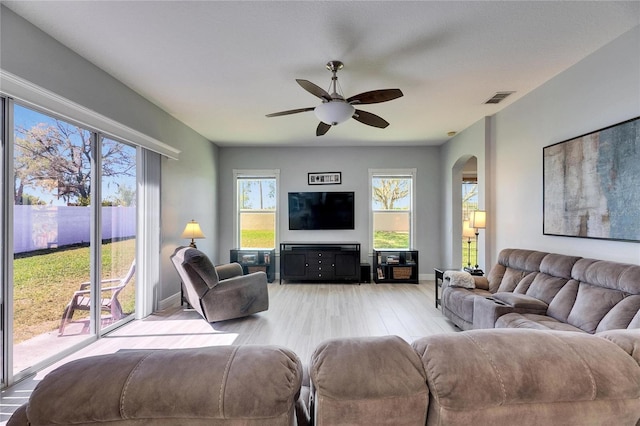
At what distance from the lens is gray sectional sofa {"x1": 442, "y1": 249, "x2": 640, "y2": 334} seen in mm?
2092

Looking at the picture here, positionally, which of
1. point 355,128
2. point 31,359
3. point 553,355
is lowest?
point 31,359

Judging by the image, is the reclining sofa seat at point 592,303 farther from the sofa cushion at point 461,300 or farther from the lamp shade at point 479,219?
the lamp shade at point 479,219

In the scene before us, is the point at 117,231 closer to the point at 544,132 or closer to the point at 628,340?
the point at 628,340

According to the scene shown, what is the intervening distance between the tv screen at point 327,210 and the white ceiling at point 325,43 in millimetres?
2534

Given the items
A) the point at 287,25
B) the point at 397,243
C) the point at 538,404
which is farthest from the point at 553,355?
the point at 397,243

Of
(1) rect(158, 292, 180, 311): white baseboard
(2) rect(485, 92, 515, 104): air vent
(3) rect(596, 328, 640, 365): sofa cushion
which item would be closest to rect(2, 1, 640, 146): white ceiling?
(2) rect(485, 92, 515, 104): air vent

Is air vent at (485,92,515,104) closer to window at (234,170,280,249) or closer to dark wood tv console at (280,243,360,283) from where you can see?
dark wood tv console at (280,243,360,283)

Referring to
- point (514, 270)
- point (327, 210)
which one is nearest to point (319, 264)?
point (327, 210)

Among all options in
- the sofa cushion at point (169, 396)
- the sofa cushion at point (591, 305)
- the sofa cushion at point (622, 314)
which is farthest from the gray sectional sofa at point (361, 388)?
the sofa cushion at point (591, 305)

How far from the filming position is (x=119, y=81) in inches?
124

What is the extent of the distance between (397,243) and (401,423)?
5.73 metres

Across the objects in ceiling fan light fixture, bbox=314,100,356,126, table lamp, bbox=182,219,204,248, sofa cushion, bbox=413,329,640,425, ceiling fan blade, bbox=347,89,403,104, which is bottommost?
sofa cushion, bbox=413,329,640,425

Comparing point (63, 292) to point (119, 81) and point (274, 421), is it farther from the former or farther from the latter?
point (274, 421)

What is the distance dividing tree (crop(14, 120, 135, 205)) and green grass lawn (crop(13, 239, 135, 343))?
508 mm
